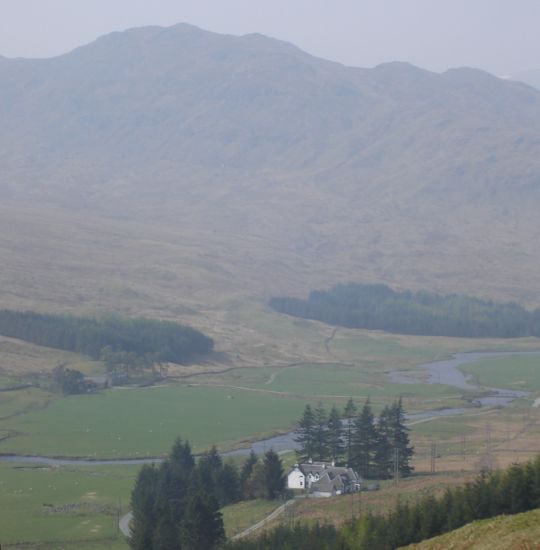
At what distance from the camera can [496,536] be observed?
33344 millimetres

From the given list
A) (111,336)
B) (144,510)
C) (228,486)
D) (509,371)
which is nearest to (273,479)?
(228,486)

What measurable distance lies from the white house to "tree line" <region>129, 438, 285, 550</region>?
1.08m

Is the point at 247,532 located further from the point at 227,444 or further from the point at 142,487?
the point at 227,444

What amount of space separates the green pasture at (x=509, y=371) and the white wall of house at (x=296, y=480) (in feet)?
215

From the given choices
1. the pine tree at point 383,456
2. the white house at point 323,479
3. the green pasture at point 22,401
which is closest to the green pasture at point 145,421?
the green pasture at point 22,401

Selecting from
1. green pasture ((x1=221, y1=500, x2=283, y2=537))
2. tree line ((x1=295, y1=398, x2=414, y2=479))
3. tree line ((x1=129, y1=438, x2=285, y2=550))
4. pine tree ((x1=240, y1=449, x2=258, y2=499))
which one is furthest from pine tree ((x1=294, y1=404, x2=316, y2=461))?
green pasture ((x1=221, y1=500, x2=283, y2=537))

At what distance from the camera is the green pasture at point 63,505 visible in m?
58.7

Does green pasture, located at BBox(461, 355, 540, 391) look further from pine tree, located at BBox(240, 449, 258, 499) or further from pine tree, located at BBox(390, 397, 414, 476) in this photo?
pine tree, located at BBox(240, 449, 258, 499)

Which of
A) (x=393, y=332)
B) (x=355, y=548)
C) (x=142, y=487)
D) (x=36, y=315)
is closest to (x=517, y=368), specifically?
(x=393, y=332)

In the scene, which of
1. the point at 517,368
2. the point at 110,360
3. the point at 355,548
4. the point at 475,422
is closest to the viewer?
the point at 355,548

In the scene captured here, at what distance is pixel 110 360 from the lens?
13112 centimetres

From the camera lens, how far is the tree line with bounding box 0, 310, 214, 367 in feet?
453

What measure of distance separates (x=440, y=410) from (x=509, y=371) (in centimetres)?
3426

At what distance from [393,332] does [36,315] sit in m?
62.8
